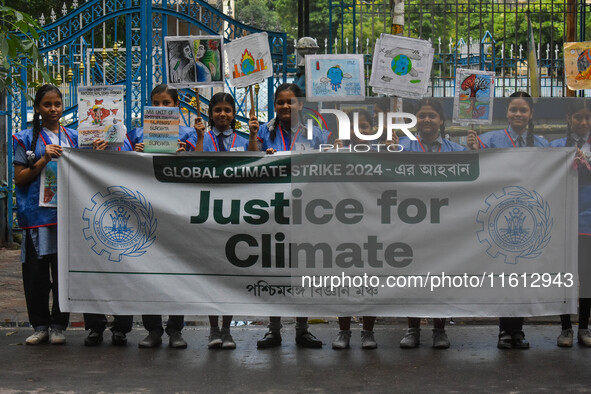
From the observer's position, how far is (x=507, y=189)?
23.0 feet

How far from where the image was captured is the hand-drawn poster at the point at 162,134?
7.14m

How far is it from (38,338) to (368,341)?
7.89ft

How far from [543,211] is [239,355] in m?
2.34

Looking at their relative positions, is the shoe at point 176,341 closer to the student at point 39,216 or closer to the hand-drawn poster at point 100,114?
the student at point 39,216

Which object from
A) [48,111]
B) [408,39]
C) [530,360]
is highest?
[408,39]

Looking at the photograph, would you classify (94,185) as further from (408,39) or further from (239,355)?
(408,39)

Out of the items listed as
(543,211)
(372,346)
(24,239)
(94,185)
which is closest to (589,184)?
(543,211)

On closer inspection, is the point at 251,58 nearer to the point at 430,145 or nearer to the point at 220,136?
the point at 220,136

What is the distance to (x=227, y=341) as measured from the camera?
7293 mm

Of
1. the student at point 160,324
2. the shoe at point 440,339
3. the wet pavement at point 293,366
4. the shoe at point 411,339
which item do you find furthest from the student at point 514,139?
the student at point 160,324

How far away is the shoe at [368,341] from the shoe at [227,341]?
93 cm

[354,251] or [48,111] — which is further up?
[48,111]

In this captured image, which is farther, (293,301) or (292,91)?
(292,91)

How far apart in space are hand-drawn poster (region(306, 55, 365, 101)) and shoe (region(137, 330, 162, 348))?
206cm
